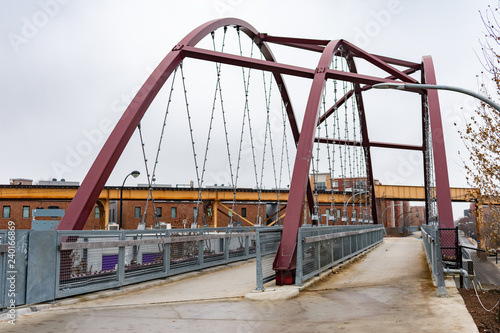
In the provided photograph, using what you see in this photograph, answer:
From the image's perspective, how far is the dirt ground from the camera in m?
6.59

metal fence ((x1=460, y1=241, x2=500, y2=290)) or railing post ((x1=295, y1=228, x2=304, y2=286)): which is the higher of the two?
railing post ((x1=295, y1=228, x2=304, y2=286))

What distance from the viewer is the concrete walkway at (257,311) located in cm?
681

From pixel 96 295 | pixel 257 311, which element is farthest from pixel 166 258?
pixel 257 311

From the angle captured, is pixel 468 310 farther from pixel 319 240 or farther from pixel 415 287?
pixel 319 240

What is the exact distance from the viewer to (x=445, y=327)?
6609 millimetres

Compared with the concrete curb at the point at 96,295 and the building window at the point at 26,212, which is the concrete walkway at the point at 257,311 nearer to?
the concrete curb at the point at 96,295

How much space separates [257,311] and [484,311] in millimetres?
3744

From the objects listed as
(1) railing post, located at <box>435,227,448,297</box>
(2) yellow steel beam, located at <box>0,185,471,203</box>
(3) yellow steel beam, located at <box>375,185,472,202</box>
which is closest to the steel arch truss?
(1) railing post, located at <box>435,227,448,297</box>

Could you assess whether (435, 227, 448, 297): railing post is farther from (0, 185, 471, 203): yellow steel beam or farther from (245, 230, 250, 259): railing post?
(0, 185, 471, 203): yellow steel beam

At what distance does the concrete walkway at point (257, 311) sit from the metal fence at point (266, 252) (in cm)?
47

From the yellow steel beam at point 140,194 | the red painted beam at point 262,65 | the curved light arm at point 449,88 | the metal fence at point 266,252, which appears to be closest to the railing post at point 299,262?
the metal fence at point 266,252

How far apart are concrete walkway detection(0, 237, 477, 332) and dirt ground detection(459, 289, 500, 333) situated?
0.18 meters

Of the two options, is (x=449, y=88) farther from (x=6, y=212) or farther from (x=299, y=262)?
(x=6, y=212)

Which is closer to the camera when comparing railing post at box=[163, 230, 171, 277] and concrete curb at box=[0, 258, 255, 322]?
concrete curb at box=[0, 258, 255, 322]
